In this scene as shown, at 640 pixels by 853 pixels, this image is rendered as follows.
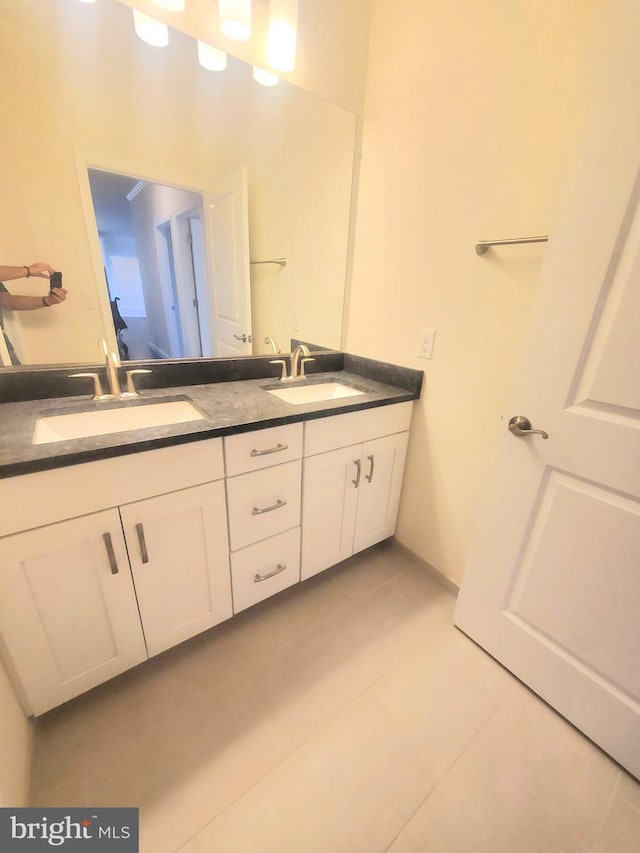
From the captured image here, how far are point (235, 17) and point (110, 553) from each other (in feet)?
5.51

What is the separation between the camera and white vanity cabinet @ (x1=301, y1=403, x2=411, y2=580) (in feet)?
4.17

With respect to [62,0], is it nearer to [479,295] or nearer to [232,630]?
[479,295]

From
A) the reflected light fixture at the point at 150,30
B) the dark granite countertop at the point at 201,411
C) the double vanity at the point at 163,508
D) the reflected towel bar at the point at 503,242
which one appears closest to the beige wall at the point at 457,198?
the reflected towel bar at the point at 503,242

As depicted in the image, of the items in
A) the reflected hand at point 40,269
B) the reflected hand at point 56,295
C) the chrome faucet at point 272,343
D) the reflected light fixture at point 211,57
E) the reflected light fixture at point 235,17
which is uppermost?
the reflected light fixture at point 235,17

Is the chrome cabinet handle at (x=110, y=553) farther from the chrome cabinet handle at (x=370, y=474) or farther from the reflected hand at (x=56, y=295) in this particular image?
the chrome cabinet handle at (x=370, y=474)

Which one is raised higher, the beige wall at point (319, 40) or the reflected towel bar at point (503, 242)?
the beige wall at point (319, 40)

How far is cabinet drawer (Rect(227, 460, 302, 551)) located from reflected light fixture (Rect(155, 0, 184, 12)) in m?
1.48

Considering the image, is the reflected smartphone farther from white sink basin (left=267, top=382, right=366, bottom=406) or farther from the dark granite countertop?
Result: white sink basin (left=267, top=382, right=366, bottom=406)

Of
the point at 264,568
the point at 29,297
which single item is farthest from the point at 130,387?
the point at 264,568

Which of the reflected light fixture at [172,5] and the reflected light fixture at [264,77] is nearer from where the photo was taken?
the reflected light fixture at [172,5]

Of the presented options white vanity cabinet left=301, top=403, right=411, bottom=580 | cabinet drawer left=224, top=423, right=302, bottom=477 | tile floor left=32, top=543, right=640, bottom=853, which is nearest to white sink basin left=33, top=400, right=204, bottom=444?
cabinet drawer left=224, top=423, right=302, bottom=477

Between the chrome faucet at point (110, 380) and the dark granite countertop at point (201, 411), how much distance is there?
1.5 inches

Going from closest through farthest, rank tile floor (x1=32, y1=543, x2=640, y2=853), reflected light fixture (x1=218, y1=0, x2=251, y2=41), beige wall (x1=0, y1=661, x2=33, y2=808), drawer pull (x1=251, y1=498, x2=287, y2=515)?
beige wall (x1=0, y1=661, x2=33, y2=808), tile floor (x1=32, y1=543, x2=640, y2=853), reflected light fixture (x1=218, y1=0, x2=251, y2=41), drawer pull (x1=251, y1=498, x2=287, y2=515)

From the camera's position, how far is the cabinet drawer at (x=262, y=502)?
110 cm
